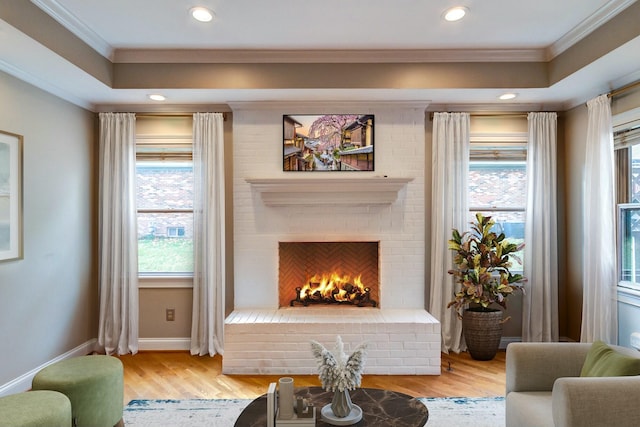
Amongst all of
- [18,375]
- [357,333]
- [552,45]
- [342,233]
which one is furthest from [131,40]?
[552,45]

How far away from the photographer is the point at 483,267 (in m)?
3.82

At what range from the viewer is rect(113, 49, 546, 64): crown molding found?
3523 millimetres

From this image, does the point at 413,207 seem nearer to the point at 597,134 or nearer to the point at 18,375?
the point at 597,134

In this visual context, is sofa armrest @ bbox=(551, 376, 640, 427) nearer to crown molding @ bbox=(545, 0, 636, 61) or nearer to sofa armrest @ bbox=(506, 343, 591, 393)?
sofa armrest @ bbox=(506, 343, 591, 393)

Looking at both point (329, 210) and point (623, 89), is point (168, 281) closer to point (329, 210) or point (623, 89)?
point (329, 210)

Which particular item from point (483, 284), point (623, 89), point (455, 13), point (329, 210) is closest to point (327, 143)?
point (329, 210)

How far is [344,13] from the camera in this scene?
2.87 meters

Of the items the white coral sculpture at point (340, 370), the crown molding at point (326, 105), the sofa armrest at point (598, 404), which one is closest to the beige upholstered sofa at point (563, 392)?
the sofa armrest at point (598, 404)

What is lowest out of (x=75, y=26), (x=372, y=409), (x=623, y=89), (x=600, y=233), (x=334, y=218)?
(x=372, y=409)

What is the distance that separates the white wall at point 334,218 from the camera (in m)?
4.11

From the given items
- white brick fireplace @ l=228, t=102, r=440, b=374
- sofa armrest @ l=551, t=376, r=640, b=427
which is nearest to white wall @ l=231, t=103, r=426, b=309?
white brick fireplace @ l=228, t=102, r=440, b=374

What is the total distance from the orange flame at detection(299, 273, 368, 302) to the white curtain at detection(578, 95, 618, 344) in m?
1.95

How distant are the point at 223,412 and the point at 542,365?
6.71ft

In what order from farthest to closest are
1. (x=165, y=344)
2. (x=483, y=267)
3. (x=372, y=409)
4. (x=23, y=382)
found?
(x=165, y=344)
(x=483, y=267)
(x=23, y=382)
(x=372, y=409)
